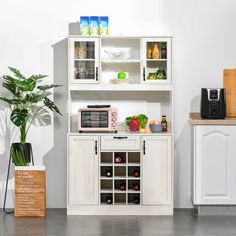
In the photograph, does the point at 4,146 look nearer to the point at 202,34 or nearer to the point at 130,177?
the point at 130,177

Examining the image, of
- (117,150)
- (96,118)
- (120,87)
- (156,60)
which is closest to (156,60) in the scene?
(156,60)

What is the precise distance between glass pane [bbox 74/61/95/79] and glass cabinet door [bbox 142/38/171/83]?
1.63 ft

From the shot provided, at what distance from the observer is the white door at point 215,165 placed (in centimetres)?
575

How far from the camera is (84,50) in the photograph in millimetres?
5812

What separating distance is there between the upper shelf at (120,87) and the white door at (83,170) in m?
→ 0.47

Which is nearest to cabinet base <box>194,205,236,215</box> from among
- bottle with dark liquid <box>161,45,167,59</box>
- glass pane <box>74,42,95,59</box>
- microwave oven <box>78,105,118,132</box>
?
microwave oven <box>78,105,118,132</box>

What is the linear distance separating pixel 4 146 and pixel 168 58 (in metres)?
1.88

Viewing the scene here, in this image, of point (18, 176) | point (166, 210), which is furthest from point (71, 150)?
point (166, 210)

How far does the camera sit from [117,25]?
6.09m

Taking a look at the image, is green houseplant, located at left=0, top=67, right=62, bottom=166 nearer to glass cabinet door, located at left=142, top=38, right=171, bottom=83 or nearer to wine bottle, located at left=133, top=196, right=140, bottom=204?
glass cabinet door, located at left=142, top=38, right=171, bottom=83

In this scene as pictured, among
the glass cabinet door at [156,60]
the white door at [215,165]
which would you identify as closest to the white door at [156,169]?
the white door at [215,165]

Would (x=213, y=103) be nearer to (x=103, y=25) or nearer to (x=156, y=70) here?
(x=156, y=70)

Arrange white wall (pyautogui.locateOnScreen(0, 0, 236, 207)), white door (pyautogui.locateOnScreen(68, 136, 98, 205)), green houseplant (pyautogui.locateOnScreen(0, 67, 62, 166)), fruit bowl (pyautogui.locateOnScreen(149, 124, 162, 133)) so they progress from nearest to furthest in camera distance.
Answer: green houseplant (pyautogui.locateOnScreen(0, 67, 62, 166)), white door (pyautogui.locateOnScreen(68, 136, 98, 205)), fruit bowl (pyautogui.locateOnScreen(149, 124, 162, 133)), white wall (pyautogui.locateOnScreen(0, 0, 236, 207))

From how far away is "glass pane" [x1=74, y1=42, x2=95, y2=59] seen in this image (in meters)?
5.81
